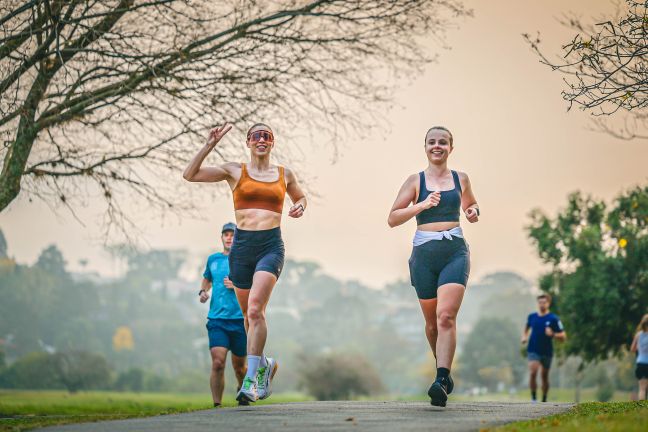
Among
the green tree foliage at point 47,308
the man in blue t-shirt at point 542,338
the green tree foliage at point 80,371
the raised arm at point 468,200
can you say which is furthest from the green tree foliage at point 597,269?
the green tree foliage at point 47,308

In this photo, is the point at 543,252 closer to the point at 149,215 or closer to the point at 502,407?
the point at 149,215

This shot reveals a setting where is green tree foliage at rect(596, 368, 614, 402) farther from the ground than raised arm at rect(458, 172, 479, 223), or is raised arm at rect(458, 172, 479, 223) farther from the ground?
raised arm at rect(458, 172, 479, 223)

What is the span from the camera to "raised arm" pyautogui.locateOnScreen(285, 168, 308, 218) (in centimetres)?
880

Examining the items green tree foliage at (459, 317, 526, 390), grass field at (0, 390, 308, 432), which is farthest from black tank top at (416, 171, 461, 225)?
green tree foliage at (459, 317, 526, 390)

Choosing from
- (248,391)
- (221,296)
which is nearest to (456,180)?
(248,391)

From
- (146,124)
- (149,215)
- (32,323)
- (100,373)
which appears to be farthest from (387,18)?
(32,323)

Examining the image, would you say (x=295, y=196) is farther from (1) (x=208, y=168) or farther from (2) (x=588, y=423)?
(2) (x=588, y=423)

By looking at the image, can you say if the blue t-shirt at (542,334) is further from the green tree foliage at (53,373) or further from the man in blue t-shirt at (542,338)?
the green tree foliage at (53,373)

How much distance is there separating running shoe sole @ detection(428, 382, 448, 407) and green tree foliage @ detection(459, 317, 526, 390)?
3575 inches

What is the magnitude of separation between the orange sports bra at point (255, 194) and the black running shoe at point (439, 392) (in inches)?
88.6

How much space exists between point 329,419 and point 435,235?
2.25m

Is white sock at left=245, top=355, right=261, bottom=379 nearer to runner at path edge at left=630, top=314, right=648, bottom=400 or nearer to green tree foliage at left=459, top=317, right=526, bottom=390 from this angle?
runner at path edge at left=630, top=314, right=648, bottom=400

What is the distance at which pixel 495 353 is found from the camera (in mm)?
97500

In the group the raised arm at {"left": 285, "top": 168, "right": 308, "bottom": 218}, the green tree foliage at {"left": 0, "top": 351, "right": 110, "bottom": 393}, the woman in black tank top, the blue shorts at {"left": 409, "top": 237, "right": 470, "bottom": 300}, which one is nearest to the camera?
the woman in black tank top
